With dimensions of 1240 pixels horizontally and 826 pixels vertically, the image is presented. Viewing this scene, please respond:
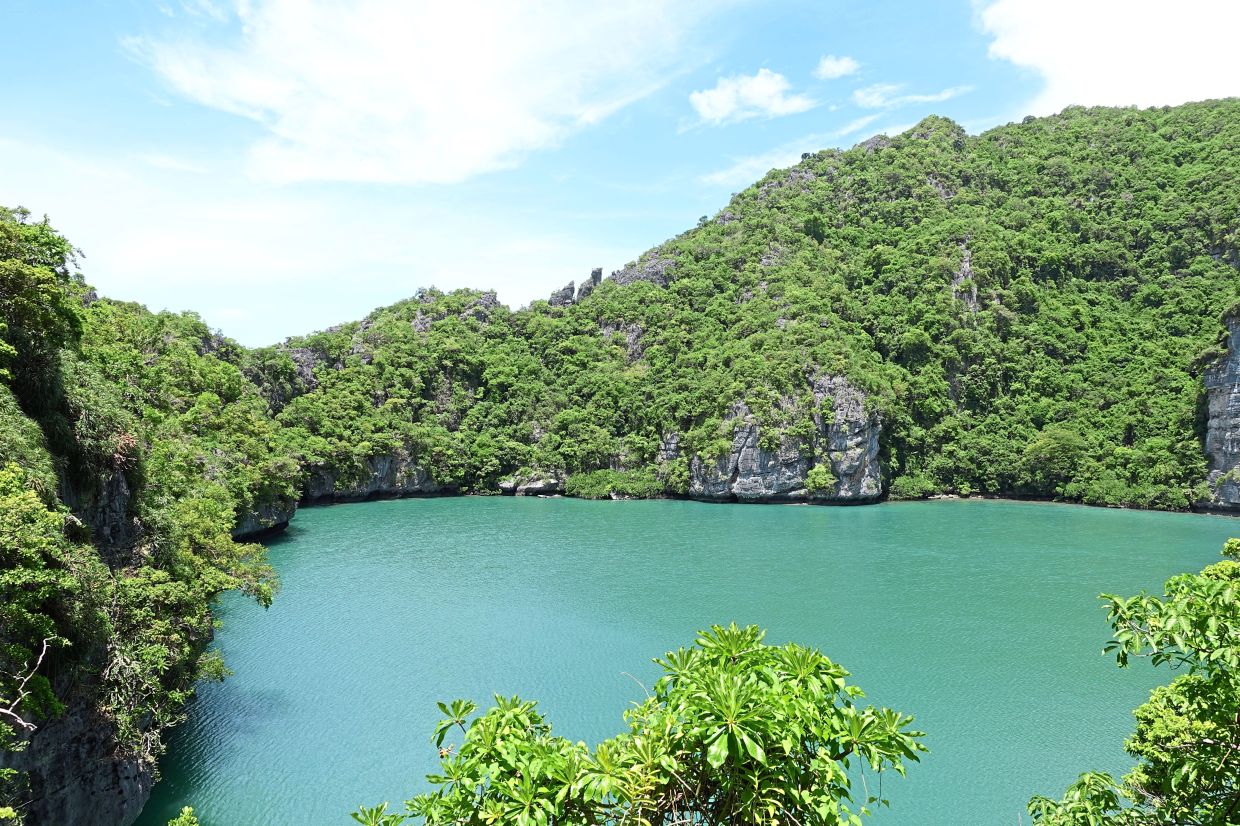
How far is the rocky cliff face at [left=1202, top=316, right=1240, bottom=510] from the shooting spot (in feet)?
Result: 135

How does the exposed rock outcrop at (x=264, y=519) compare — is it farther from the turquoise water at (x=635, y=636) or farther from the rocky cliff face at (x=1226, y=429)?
the rocky cliff face at (x=1226, y=429)

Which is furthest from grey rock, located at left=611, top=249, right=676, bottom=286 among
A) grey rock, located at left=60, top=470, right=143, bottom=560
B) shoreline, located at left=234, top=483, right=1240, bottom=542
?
grey rock, located at left=60, top=470, right=143, bottom=560

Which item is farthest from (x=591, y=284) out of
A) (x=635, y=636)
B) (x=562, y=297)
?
(x=635, y=636)

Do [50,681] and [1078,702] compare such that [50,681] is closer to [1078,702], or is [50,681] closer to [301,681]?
[301,681]

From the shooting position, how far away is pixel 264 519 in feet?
106

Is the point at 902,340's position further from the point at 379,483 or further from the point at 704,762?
the point at 704,762

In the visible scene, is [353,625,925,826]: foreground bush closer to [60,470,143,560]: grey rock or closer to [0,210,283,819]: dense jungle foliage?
[0,210,283,819]: dense jungle foliage

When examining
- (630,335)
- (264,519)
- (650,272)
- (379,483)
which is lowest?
(379,483)

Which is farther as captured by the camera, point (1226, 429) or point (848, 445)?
point (848, 445)

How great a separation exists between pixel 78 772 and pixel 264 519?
26.0 meters

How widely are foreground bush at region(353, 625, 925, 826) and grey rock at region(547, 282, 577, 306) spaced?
7039 centimetres

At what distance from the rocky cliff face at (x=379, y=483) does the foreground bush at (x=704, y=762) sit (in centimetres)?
4568

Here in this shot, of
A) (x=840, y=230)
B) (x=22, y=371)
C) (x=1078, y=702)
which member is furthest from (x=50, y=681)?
(x=840, y=230)

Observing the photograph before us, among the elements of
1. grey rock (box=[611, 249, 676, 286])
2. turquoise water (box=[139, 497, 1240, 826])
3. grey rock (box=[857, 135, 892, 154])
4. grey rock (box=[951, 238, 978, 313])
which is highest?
grey rock (box=[857, 135, 892, 154])
